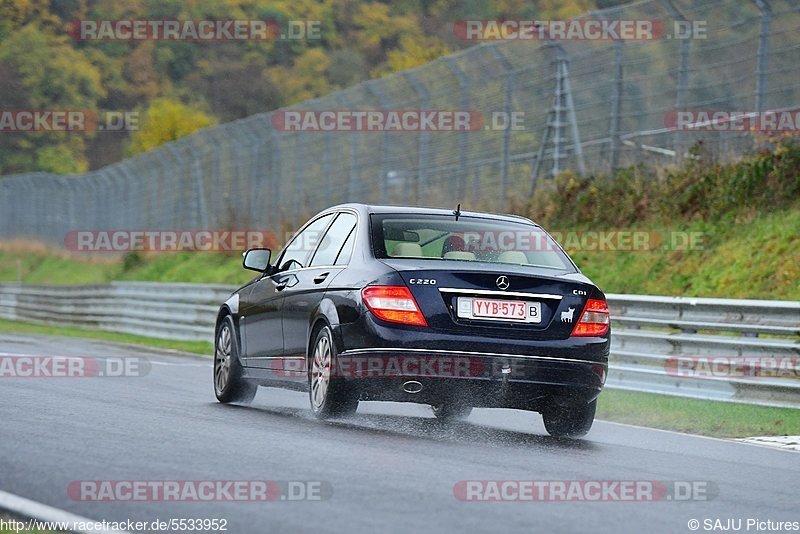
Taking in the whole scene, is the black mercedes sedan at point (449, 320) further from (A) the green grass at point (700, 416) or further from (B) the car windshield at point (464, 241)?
(A) the green grass at point (700, 416)

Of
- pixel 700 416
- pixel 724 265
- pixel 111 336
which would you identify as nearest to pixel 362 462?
pixel 700 416

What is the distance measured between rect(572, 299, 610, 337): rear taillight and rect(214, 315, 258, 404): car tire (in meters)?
3.21

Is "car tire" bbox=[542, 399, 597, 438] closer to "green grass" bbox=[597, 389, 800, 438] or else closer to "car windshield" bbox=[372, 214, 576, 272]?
"car windshield" bbox=[372, 214, 576, 272]

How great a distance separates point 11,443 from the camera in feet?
27.2

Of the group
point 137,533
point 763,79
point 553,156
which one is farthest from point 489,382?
point 553,156

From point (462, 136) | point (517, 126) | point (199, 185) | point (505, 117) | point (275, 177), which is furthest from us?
point (199, 185)

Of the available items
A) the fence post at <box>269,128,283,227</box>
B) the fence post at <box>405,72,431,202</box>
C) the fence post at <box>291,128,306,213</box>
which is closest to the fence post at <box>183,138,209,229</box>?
the fence post at <box>269,128,283,227</box>

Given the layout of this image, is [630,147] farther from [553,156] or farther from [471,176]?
[471,176]

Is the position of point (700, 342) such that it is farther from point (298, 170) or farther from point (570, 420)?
point (298, 170)

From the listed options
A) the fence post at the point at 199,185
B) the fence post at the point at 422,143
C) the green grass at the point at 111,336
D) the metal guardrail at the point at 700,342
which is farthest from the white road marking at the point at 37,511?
the fence post at the point at 199,185

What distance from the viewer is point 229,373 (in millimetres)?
11945

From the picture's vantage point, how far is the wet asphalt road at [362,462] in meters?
6.18

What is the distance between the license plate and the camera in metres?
9.32

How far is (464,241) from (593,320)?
1048 millimetres
